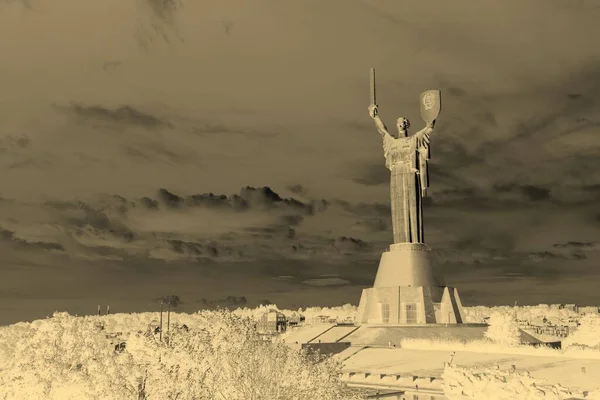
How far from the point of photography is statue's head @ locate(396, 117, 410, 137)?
61.7 m

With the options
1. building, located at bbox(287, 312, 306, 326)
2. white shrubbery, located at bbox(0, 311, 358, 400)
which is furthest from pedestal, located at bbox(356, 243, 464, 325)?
building, located at bbox(287, 312, 306, 326)

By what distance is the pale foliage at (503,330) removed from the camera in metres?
49.8

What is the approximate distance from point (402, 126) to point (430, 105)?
3408mm

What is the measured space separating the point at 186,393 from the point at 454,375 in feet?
36.2

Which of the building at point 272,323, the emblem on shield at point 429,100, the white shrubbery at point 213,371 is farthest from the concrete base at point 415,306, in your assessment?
the building at point 272,323

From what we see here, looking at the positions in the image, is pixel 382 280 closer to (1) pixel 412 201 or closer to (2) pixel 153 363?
(1) pixel 412 201

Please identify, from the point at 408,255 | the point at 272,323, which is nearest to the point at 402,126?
the point at 408,255

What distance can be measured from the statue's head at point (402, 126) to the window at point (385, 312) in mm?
16853

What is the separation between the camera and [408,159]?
60875 millimetres

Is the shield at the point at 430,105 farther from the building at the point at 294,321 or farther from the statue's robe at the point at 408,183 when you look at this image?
the building at the point at 294,321

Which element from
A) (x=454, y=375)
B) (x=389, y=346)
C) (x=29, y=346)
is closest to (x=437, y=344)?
(x=389, y=346)

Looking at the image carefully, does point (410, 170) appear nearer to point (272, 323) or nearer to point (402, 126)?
point (402, 126)

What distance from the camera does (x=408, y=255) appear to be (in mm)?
58500

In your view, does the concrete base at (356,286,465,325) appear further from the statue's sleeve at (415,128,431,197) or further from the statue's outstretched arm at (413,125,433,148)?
the statue's outstretched arm at (413,125,433,148)
